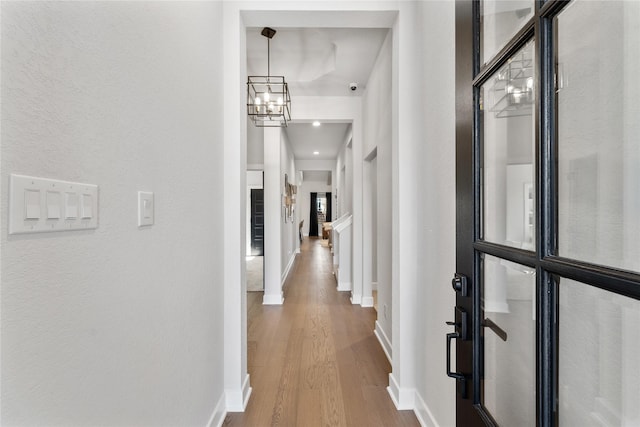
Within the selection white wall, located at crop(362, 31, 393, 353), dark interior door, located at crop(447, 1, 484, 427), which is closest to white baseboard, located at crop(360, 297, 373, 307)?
white wall, located at crop(362, 31, 393, 353)

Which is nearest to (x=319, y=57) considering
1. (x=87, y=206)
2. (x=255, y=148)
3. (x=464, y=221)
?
(x=255, y=148)

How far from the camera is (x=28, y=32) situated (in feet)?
2.10

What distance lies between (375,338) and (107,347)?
8.99 feet

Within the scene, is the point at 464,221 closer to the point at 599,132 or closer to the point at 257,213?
the point at 599,132

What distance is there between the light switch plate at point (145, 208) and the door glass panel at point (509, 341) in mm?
1067

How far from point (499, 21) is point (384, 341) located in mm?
2662

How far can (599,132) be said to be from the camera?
60 centimetres

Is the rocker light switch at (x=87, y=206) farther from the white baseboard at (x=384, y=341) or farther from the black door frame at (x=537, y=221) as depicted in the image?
the white baseboard at (x=384, y=341)

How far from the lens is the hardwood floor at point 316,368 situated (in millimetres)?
1993

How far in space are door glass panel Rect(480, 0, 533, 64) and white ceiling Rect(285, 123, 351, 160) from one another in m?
4.65

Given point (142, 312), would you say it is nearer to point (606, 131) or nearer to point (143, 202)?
point (143, 202)

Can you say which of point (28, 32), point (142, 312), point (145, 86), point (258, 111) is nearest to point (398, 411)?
point (142, 312)

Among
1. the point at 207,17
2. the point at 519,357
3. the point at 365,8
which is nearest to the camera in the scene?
the point at 519,357

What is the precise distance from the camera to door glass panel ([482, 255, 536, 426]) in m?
0.79
